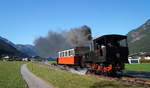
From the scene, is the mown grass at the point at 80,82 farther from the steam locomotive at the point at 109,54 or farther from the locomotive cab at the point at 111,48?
the locomotive cab at the point at 111,48

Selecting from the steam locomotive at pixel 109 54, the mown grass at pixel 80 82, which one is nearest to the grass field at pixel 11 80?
the mown grass at pixel 80 82

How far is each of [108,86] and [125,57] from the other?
7.56 m

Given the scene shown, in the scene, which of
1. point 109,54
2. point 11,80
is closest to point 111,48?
point 109,54

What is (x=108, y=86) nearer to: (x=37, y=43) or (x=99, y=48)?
(x=99, y=48)

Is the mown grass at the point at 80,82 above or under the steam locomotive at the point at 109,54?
under

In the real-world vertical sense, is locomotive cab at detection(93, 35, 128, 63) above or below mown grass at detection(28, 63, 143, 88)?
above

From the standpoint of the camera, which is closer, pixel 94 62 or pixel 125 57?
pixel 125 57

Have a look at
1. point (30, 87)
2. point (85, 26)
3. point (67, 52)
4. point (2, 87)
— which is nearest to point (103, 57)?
point (30, 87)

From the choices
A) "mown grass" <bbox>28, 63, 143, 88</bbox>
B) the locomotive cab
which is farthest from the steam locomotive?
"mown grass" <bbox>28, 63, 143, 88</bbox>

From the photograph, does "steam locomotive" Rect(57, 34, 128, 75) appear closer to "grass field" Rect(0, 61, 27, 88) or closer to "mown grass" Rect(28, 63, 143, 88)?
"mown grass" Rect(28, 63, 143, 88)

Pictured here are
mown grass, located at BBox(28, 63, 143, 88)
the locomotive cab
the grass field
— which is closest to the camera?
mown grass, located at BBox(28, 63, 143, 88)

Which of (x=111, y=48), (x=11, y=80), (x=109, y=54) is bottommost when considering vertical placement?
(x=11, y=80)

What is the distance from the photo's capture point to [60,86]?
1686 centimetres

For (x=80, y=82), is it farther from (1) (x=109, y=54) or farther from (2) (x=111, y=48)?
(2) (x=111, y=48)
